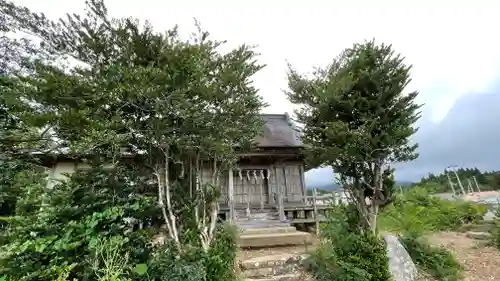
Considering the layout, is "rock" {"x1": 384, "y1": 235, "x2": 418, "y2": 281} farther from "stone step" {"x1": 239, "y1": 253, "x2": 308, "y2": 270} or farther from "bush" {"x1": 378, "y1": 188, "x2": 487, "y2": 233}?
"bush" {"x1": 378, "y1": 188, "x2": 487, "y2": 233}

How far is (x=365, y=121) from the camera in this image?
5.38 metres

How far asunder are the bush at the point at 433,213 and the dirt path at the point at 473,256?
2.73 feet

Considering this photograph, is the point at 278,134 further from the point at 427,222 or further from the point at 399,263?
the point at 399,263

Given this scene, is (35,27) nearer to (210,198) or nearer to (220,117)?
(220,117)

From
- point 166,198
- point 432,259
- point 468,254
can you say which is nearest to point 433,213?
point 468,254

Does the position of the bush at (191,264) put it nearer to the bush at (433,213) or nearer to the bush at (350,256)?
the bush at (350,256)

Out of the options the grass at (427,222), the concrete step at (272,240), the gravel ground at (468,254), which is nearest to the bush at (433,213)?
the grass at (427,222)

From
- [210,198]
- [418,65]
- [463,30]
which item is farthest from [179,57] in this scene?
[463,30]

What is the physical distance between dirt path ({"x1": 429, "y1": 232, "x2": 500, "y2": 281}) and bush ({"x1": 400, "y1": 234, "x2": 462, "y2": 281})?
0.27 m

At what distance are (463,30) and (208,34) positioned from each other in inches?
428

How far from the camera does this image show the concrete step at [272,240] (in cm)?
765

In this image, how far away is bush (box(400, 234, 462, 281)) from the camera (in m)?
5.19

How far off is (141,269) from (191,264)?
803 mm

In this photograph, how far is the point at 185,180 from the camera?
5473 mm
